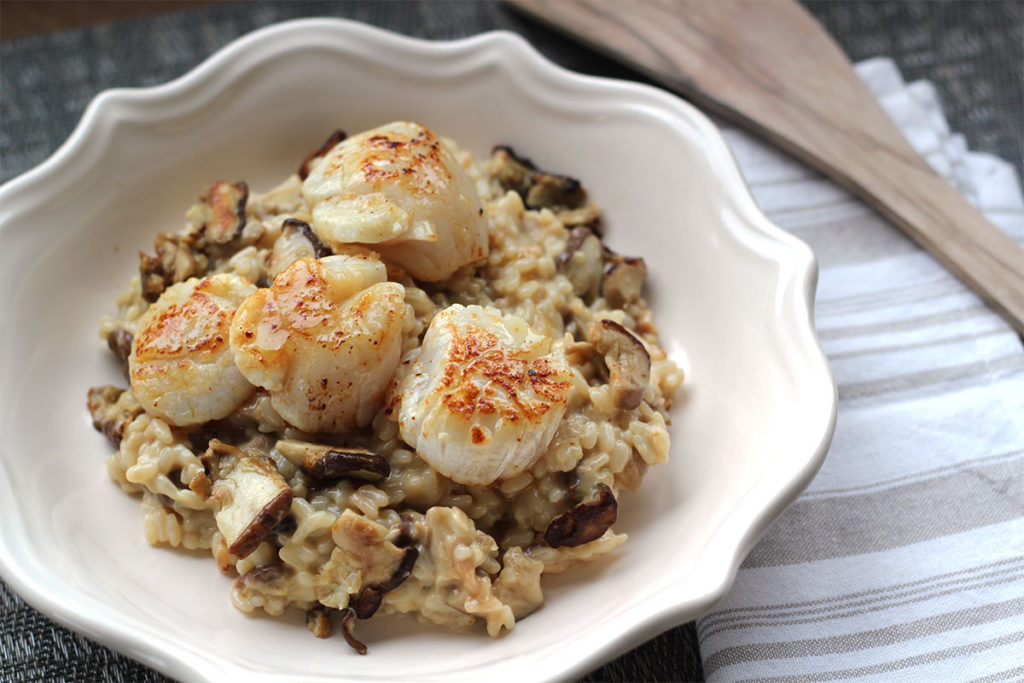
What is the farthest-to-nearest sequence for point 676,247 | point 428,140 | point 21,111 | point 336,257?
point 21,111 → point 676,247 → point 428,140 → point 336,257

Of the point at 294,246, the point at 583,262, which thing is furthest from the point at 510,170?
the point at 294,246

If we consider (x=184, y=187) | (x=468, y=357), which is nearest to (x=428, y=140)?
(x=468, y=357)

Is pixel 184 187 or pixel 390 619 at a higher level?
pixel 184 187

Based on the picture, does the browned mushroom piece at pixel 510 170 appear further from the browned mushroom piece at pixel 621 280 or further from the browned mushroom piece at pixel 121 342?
the browned mushroom piece at pixel 121 342

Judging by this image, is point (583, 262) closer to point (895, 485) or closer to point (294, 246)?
point (294, 246)

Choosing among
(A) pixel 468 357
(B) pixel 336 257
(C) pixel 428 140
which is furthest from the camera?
(C) pixel 428 140

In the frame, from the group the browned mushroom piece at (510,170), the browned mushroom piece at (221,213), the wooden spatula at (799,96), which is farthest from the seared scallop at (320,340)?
the wooden spatula at (799,96)

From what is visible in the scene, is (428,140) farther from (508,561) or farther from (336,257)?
(508,561)
